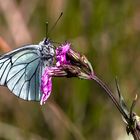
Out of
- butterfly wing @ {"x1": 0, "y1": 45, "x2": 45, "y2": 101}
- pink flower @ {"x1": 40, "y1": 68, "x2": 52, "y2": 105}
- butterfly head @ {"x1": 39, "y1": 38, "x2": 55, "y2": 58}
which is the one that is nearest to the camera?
pink flower @ {"x1": 40, "y1": 68, "x2": 52, "y2": 105}

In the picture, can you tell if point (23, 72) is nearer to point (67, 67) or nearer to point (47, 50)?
point (47, 50)

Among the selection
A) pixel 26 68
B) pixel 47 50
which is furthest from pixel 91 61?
pixel 47 50

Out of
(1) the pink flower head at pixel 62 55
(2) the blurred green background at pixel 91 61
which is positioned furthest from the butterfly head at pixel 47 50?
(2) the blurred green background at pixel 91 61

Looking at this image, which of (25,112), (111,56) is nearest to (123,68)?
(111,56)

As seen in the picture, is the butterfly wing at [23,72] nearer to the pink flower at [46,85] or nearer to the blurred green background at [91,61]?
the pink flower at [46,85]

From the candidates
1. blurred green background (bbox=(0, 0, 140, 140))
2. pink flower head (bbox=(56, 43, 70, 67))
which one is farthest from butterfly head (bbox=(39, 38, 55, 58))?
blurred green background (bbox=(0, 0, 140, 140))

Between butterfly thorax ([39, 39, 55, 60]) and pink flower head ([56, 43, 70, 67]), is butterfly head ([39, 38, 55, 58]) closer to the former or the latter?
butterfly thorax ([39, 39, 55, 60])

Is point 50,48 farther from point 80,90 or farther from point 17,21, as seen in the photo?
point 17,21

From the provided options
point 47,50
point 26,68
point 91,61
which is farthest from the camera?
point 91,61

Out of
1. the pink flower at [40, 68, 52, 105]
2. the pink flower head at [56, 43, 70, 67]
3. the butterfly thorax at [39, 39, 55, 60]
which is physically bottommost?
the pink flower at [40, 68, 52, 105]
